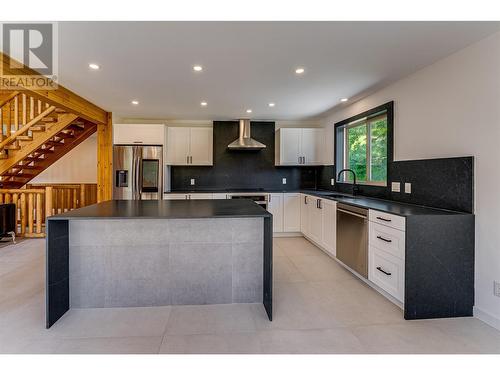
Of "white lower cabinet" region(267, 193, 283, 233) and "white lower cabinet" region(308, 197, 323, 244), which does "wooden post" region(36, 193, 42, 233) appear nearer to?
"white lower cabinet" region(267, 193, 283, 233)

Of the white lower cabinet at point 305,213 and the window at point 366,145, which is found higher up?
the window at point 366,145

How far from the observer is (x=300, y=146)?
544 centimetres

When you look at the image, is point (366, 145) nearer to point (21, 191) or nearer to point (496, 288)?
point (496, 288)

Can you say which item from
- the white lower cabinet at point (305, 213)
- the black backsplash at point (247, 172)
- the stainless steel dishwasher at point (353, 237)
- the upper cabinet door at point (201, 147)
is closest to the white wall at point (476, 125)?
the stainless steel dishwasher at point (353, 237)

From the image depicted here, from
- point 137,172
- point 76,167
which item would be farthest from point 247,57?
point 76,167

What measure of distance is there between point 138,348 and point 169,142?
13.3 ft

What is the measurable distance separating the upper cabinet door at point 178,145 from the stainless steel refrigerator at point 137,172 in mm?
293

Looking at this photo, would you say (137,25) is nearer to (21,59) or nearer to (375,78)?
(21,59)

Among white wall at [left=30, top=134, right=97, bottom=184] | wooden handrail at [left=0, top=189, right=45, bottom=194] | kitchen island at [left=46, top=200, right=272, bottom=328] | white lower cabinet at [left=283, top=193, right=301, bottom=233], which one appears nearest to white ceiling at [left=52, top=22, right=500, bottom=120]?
kitchen island at [left=46, top=200, right=272, bottom=328]

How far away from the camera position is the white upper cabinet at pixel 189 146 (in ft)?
17.5

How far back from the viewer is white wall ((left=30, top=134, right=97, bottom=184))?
23.0 feet

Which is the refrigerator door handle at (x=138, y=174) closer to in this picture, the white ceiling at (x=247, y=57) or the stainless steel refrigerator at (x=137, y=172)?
the stainless steel refrigerator at (x=137, y=172)

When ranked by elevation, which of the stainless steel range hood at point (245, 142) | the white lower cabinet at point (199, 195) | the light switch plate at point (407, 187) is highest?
the stainless steel range hood at point (245, 142)

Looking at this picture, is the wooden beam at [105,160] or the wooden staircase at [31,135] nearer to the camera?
the wooden beam at [105,160]
